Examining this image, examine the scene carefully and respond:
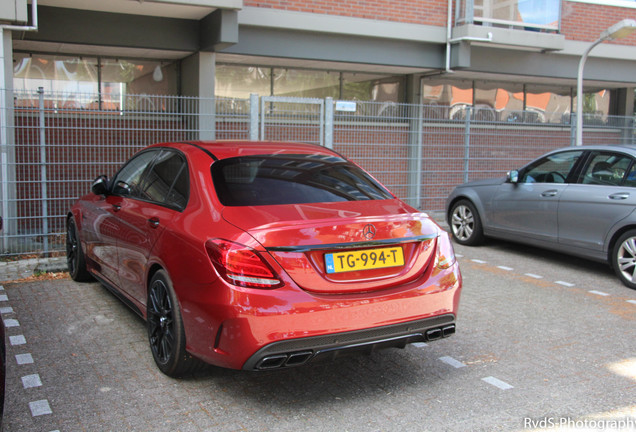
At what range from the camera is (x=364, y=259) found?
355 cm

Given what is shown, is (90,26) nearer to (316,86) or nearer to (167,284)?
(316,86)

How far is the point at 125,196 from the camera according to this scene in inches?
199

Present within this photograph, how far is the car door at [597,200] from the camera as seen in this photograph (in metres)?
6.83

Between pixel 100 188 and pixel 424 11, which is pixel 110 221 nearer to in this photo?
pixel 100 188

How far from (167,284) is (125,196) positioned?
4.84 feet

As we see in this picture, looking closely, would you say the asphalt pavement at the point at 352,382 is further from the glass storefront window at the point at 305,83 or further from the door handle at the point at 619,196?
the glass storefront window at the point at 305,83

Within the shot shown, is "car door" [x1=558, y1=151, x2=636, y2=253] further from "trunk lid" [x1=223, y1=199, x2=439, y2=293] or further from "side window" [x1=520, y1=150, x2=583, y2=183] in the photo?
"trunk lid" [x1=223, y1=199, x2=439, y2=293]

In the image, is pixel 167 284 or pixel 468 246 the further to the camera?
pixel 468 246

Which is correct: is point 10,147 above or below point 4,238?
above

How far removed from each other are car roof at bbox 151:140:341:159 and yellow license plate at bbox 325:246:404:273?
1.27 m

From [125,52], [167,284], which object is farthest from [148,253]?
[125,52]

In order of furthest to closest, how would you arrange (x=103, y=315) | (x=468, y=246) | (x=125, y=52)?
1. (x=125, y=52)
2. (x=468, y=246)
3. (x=103, y=315)

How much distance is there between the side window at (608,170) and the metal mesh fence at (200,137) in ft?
12.2

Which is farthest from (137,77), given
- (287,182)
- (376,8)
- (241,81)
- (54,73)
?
(287,182)
